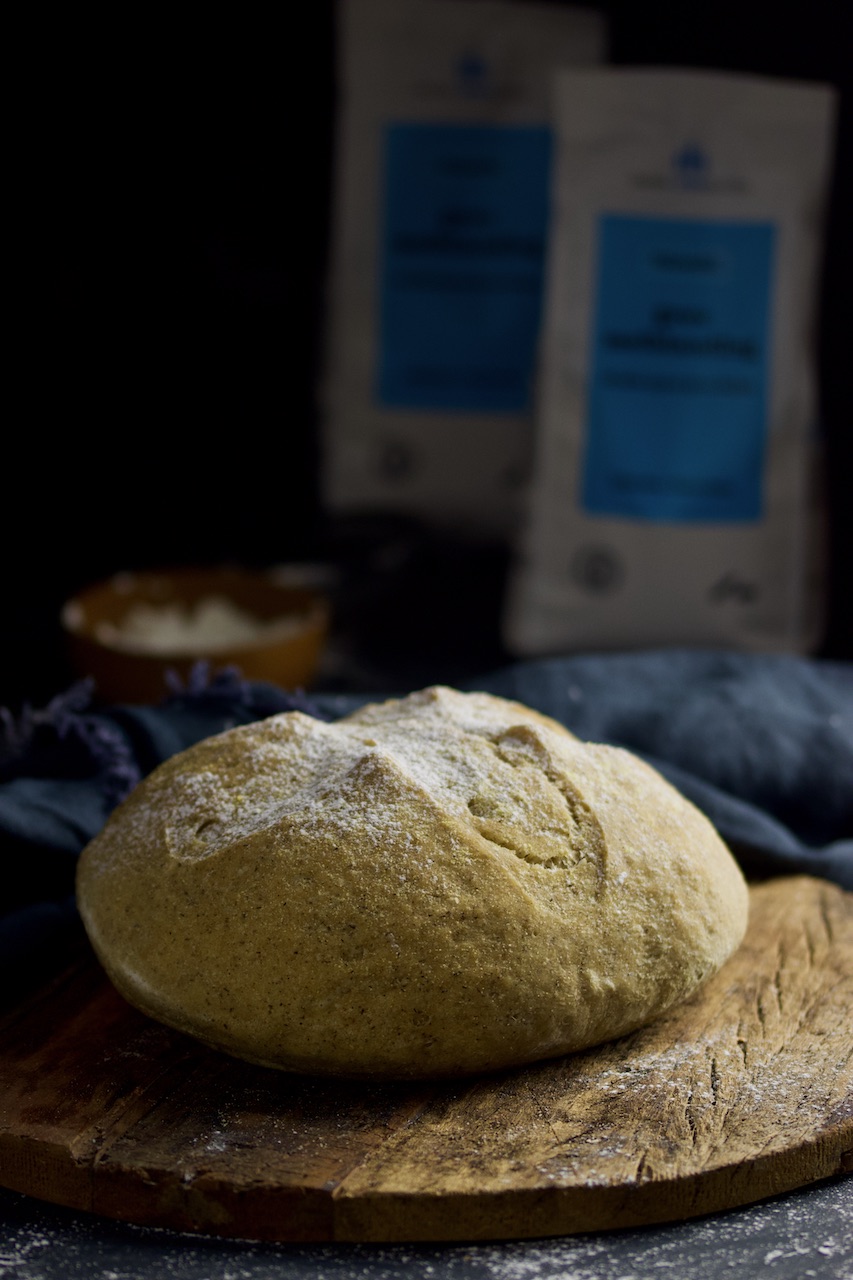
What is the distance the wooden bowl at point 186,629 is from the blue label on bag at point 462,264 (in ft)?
1.51

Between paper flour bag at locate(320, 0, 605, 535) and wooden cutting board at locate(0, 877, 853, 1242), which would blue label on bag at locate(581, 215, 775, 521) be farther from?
wooden cutting board at locate(0, 877, 853, 1242)

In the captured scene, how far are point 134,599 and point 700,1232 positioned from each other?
1.21 meters

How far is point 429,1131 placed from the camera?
2.75 feet

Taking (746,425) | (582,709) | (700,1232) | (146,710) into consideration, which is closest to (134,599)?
(146,710)

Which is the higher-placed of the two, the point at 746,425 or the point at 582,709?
the point at 746,425

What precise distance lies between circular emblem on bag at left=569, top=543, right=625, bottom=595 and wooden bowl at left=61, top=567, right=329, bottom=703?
0.37m

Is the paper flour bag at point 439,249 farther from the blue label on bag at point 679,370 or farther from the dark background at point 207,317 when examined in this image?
the blue label on bag at point 679,370

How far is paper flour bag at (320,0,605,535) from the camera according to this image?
190 cm

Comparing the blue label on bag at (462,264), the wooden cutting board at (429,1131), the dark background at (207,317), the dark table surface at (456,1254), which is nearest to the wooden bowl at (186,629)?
the dark background at (207,317)

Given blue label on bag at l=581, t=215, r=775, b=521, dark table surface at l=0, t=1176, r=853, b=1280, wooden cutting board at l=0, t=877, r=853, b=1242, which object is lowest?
dark table surface at l=0, t=1176, r=853, b=1280

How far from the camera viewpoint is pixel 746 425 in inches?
71.0

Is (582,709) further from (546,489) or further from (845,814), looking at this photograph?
(546,489)

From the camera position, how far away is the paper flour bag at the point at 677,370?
1729mm

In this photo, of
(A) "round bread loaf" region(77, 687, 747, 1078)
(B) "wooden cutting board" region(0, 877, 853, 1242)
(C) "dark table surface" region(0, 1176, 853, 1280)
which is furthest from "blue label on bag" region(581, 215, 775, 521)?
(C) "dark table surface" region(0, 1176, 853, 1280)
